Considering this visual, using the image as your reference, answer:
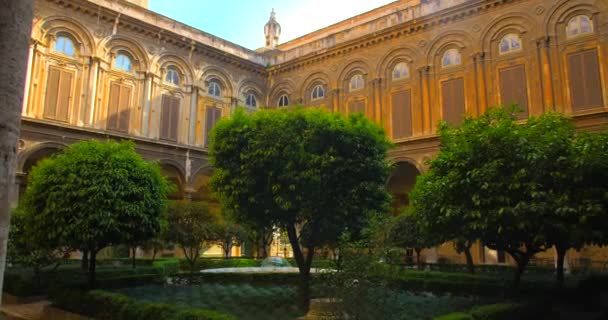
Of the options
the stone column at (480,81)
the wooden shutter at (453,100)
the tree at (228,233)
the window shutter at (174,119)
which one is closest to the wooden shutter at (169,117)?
the window shutter at (174,119)

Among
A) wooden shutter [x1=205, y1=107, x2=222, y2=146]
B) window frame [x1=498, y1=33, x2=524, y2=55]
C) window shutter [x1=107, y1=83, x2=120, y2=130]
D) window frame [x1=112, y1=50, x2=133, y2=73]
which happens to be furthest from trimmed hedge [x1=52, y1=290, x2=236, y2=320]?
window frame [x1=498, y1=33, x2=524, y2=55]

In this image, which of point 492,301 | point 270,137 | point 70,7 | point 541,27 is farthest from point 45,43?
point 541,27

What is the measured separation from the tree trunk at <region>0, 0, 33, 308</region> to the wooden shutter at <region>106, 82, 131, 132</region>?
20.0 meters

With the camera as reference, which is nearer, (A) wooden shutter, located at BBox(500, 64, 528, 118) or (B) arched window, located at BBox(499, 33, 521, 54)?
(A) wooden shutter, located at BBox(500, 64, 528, 118)

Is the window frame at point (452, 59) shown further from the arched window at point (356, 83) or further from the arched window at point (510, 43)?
the arched window at point (356, 83)

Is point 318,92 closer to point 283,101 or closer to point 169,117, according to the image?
point 283,101

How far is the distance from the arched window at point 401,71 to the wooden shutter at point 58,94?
14.9 meters

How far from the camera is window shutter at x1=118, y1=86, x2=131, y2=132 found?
22.2 metres

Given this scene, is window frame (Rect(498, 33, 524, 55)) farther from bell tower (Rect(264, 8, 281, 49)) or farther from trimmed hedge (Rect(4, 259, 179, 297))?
trimmed hedge (Rect(4, 259, 179, 297))

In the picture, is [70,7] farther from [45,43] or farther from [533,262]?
[533,262]

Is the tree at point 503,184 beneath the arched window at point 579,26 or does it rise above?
beneath

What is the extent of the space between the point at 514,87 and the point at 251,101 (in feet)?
46.4

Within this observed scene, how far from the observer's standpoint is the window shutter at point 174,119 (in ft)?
78.9

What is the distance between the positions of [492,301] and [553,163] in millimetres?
3413
